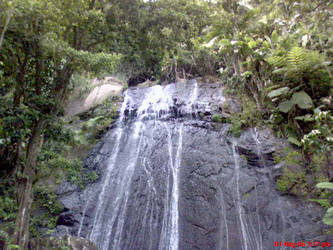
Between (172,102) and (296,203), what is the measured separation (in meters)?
5.27

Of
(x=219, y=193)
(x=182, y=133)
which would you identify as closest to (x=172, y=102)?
(x=182, y=133)

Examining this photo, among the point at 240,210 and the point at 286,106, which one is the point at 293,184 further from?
the point at 286,106

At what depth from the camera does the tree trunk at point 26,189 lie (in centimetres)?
431

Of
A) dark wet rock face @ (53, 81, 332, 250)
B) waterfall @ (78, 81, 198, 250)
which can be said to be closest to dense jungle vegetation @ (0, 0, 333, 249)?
dark wet rock face @ (53, 81, 332, 250)

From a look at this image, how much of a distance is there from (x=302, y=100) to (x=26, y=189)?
6223 millimetres

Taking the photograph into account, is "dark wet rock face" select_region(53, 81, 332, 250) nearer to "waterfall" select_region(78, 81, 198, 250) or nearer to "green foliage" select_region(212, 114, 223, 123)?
"waterfall" select_region(78, 81, 198, 250)

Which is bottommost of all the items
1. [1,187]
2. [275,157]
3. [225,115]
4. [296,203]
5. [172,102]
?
[1,187]

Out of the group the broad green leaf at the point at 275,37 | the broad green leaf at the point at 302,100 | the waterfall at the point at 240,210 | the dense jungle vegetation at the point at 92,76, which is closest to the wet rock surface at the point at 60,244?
the dense jungle vegetation at the point at 92,76

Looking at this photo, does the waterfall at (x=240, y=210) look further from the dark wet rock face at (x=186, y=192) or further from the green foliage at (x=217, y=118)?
the green foliage at (x=217, y=118)

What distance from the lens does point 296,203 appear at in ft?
19.0

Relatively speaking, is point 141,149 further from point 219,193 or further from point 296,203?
point 296,203

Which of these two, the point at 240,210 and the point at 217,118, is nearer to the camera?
the point at 240,210

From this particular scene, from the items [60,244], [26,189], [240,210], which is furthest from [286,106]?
[26,189]

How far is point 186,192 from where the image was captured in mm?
6551
